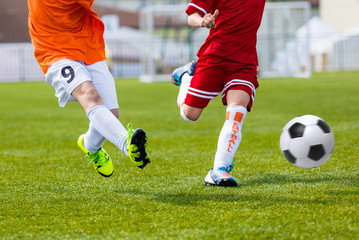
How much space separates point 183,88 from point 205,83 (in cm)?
48

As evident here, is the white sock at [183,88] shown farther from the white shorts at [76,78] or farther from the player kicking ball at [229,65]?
the white shorts at [76,78]

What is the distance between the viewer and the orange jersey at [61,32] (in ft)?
12.5

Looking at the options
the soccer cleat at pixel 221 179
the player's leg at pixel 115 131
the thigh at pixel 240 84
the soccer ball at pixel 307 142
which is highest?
the thigh at pixel 240 84

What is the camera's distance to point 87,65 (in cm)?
393

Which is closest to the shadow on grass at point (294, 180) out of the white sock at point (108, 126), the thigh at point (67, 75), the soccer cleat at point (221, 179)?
the soccer cleat at point (221, 179)

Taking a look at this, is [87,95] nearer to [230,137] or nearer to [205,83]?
[205,83]

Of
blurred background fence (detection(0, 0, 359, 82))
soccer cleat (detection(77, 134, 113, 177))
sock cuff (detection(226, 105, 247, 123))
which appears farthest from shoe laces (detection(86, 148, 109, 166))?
blurred background fence (detection(0, 0, 359, 82))

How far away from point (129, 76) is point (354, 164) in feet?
71.1

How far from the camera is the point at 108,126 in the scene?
3.61 meters

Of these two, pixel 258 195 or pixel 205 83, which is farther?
pixel 205 83

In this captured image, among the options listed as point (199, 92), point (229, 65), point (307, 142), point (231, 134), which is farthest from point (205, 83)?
point (307, 142)

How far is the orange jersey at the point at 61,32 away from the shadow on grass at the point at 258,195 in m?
1.07

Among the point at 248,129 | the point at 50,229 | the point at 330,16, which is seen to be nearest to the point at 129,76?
the point at 330,16

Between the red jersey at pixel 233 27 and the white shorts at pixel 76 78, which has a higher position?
the red jersey at pixel 233 27
